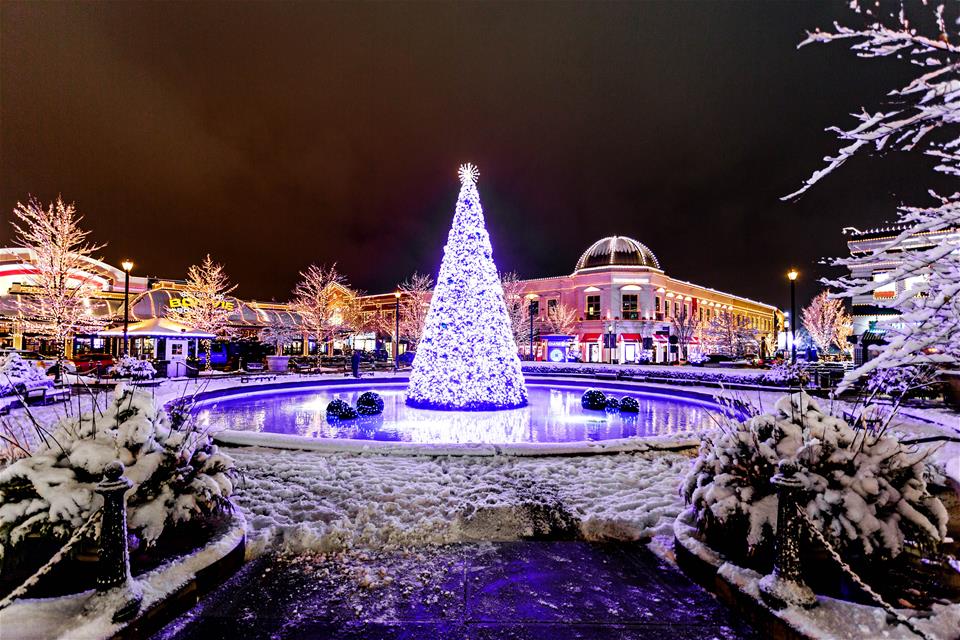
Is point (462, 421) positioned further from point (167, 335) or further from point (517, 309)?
point (517, 309)

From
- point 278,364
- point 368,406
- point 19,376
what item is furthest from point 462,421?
point 278,364

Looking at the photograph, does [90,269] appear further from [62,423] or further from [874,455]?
[874,455]

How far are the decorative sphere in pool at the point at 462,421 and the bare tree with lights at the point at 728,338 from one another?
43.3m

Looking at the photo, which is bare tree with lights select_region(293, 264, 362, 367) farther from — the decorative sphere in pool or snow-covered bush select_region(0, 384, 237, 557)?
snow-covered bush select_region(0, 384, 237, 557)

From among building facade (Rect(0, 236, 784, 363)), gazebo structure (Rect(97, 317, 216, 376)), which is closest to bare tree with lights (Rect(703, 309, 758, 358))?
building facade (Rect(0, 236, 784, 363))

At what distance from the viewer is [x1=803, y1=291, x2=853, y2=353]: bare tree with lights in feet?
222

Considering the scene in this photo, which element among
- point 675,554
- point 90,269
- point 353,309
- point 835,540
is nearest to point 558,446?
point 675,554

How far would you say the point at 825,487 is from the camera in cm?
361

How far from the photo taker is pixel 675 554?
427 centimetres

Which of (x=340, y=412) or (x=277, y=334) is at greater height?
(x=277, y=334)

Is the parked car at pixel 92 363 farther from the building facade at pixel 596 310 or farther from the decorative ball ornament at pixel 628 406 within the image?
the decorative ball ornament at pixel 628 406

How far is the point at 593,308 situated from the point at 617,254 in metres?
7.62

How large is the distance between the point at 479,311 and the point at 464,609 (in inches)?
399

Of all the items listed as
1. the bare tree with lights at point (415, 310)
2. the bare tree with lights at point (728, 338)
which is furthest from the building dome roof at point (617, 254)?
the bare tree with lights at point (415, 310)
